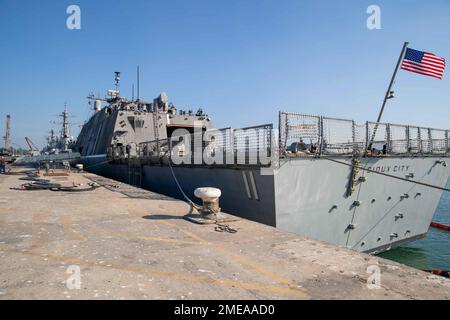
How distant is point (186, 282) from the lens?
3.20 meters

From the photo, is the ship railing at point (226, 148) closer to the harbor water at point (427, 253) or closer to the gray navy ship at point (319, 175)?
the gray navy ship at point (319, 175)

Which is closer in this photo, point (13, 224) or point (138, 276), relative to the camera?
point (138, 276)

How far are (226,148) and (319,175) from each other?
2.87m

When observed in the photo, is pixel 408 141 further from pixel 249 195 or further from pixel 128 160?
pixel 128 160

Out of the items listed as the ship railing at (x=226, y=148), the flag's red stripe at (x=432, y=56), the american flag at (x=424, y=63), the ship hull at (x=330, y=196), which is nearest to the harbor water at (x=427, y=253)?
the ship hull at (x=330, y=196)

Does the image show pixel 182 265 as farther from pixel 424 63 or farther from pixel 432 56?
pixel 432 56

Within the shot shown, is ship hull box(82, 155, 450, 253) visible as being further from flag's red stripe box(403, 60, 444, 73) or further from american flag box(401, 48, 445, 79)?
flag's red stripe box(403, 60, 444, 73)

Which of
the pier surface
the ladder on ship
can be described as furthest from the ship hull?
the ladder on ship

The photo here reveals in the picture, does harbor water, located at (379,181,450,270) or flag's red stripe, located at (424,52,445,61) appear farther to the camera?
harbor water, located at (379,181,450,270)

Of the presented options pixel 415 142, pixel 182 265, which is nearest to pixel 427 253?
pixel 415 142

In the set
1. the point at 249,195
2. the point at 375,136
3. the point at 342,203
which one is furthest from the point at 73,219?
the point at 375,136

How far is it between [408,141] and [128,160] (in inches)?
536

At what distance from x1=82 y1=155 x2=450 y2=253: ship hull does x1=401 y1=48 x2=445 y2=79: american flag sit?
3.52 meters

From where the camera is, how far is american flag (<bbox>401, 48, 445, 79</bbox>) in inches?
443
